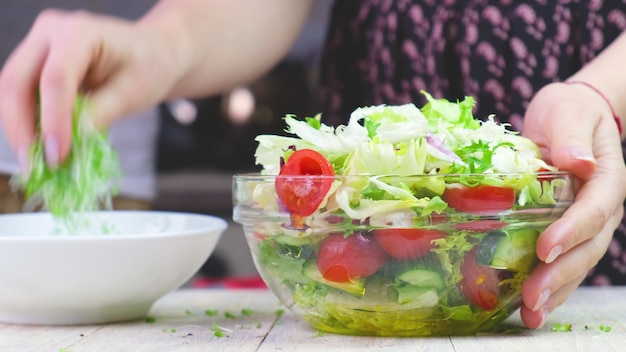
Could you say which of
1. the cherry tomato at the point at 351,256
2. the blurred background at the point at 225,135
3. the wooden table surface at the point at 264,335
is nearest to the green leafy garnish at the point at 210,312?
the wooden table surface at the point at 264,335

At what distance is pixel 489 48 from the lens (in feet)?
4.81

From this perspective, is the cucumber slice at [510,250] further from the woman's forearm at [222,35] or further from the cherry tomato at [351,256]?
the woman's forearm at [222,35]

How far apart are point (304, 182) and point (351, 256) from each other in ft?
0.27

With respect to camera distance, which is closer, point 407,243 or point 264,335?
point 407,243

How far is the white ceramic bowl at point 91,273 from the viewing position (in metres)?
0.97

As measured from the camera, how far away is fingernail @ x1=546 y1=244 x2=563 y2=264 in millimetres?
881

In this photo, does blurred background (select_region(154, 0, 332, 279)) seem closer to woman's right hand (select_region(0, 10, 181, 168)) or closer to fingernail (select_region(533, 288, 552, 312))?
woman's right hand (select_region(0, 10, 181, 168))

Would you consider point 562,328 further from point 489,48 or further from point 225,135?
point 225,135

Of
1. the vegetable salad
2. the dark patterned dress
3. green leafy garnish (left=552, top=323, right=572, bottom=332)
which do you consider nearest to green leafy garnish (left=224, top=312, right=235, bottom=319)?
the vegetable salad

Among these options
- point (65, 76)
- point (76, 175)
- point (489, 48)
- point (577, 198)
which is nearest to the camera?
point (577, 198)

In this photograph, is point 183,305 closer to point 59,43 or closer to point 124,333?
point 124,333

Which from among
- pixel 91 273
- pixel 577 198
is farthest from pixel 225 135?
pixel 577 198

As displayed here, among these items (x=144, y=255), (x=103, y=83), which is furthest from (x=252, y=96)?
(x=144, y=255)

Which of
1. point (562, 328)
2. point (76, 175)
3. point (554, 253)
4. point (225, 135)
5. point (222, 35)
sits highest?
point (222, 35)
